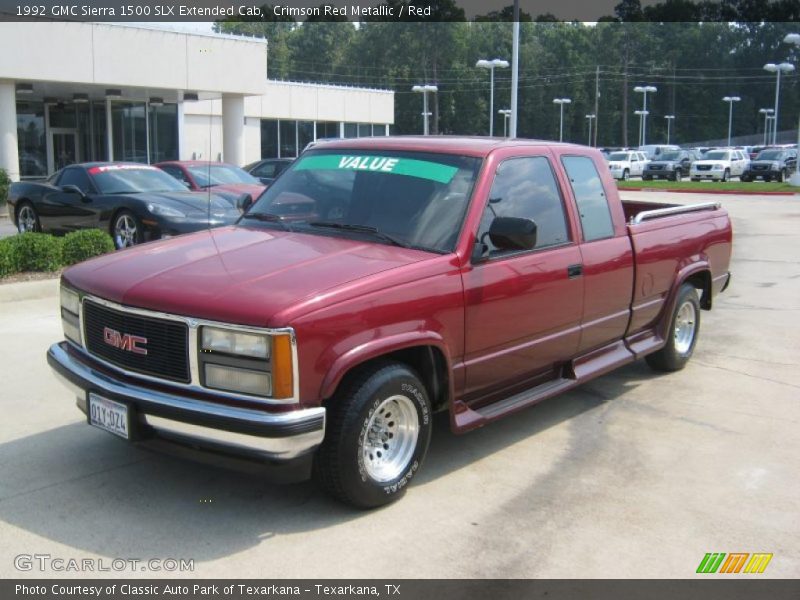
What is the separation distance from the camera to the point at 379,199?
5105mm

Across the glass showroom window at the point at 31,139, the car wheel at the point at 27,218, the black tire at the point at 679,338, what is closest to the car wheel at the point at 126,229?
the car wheel at the point at 27,218

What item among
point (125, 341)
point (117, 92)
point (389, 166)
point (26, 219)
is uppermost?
point (117, 92)

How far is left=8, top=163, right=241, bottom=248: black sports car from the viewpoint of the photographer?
1216 cm

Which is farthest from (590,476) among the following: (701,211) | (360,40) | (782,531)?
(360,40)

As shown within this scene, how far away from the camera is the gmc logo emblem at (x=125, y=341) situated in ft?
Answer: 13.6

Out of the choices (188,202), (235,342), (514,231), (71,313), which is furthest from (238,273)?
(188,202)

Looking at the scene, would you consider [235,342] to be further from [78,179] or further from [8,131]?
[8,131]

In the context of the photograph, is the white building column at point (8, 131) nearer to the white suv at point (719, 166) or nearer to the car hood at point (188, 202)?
the car hood at point (188, 202)

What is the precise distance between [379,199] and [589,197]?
1764 mm

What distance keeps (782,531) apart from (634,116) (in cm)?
11202

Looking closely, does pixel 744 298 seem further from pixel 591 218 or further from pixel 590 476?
pixel 590 476

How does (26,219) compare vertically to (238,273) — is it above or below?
below
